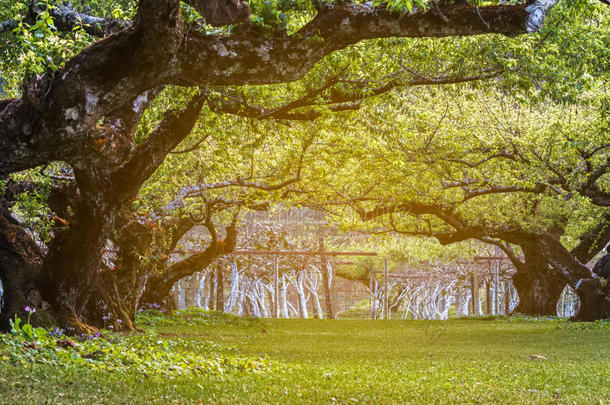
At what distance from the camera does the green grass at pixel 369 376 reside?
709cm

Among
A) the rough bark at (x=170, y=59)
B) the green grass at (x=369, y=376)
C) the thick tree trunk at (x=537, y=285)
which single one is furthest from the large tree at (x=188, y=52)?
the thick tree trunk at (x=537, y=285)

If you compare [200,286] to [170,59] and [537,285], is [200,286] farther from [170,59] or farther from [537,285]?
[170,59]

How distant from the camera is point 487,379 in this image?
990 cm

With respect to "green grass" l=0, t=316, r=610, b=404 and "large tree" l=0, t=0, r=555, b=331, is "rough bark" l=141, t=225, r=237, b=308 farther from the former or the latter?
"large tree" l=0, t=0, r=555, b=331

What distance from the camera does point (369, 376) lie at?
1005 centimetres

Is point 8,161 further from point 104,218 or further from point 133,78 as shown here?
point 104,218

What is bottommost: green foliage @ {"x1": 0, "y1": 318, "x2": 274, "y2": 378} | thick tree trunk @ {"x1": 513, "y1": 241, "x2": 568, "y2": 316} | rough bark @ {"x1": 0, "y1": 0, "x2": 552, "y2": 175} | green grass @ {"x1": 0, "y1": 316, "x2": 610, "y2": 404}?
green grass @ {"x1": 0, "y1": 316, "x2": 610, "y2": 404}

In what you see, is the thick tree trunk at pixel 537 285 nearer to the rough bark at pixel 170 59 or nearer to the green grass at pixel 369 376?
the green grass at pixel 369 376

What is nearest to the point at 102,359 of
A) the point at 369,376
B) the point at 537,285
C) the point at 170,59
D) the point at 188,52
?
the point at 369,376

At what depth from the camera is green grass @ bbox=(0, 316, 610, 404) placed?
7090 millimetres

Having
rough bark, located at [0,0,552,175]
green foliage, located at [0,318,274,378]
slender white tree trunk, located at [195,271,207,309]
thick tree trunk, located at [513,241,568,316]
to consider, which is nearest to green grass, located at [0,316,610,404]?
green foliage, located at [0,318,274,378]

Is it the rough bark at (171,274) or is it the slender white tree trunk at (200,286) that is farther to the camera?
the slender white tree trunk at (200,286)

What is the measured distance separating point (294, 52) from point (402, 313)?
147ft

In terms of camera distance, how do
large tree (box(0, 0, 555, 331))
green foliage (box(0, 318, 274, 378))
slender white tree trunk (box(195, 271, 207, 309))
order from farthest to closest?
slender white tree trunk (box(195, 271, 207, 309)) < green foliage (box(0, 318, 274, 378)) < large tree (box(0, 0, 555, 331))
